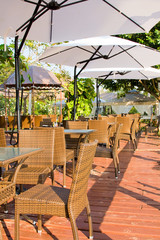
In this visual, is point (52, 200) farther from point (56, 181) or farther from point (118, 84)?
point (118, 84)

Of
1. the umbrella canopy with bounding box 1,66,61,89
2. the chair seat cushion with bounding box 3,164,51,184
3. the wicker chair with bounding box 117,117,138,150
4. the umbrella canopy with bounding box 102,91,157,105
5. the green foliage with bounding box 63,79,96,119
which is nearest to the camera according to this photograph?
the chair seat cushion with bounding box 3,164,51,184

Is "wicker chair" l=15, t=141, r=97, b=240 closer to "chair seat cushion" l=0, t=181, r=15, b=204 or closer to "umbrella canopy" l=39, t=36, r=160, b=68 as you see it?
"chair seat cushion" l=0, t=181, r=15, b=204

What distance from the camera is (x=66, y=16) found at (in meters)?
4.96

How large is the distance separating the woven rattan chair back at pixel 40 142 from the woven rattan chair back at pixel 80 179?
1319mm

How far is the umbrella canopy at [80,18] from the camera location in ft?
14.3

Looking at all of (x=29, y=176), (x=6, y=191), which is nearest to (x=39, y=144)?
(x=29, y=176)

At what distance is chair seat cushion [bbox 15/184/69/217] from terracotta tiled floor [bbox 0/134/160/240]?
474mm

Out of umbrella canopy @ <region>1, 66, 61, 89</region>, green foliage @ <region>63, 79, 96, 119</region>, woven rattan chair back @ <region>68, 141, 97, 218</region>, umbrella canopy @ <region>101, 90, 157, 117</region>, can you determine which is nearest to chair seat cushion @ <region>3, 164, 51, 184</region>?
woven rattan chair back @ <region>68, 141, 97, 218</region>

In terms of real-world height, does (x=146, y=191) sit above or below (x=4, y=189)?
below

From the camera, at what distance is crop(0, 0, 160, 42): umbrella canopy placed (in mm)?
4352

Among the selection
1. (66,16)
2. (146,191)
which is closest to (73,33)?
(66,16)

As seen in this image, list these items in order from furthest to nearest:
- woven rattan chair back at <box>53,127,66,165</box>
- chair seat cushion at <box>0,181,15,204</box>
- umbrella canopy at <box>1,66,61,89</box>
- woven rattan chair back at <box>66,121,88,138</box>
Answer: umbrella canopy at <box>1,66,61,89</box> < woven rattan chair back at <box>66,121,88,138</box> < woven rattan chair back at <box>53,127,66,165</box> < chair seat cushion at <box>0,181,15,204</box>

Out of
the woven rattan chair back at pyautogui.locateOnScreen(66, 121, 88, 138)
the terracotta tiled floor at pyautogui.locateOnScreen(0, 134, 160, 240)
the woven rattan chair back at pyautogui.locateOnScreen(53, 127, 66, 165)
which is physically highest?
the woven rattan chair back at pyautogui.locateOnScreen(66, 121, 88, 138)

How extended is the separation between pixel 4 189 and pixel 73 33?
11.8 ft
